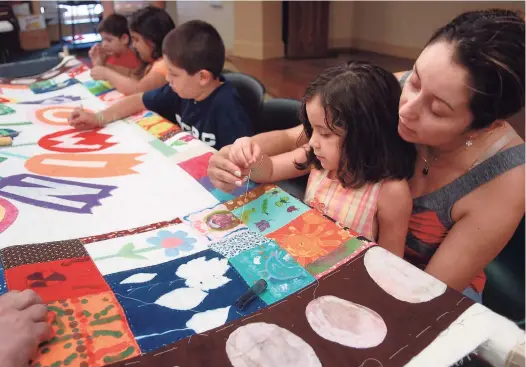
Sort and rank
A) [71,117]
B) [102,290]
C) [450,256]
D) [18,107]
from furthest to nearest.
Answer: [18,107]
[71,117]
[450,256]
[102,290]

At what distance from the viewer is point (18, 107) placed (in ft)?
5.24

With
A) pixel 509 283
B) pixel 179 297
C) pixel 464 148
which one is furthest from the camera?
pixel 509 283

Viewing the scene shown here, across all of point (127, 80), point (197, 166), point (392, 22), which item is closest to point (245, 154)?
point (197, 166)

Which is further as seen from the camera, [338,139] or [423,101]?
[338,139]

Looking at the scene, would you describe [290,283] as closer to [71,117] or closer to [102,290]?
[102,290]

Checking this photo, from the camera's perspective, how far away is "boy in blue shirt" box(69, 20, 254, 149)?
150cm

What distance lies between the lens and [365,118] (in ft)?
2.96

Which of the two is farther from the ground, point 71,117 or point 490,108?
point 490,108

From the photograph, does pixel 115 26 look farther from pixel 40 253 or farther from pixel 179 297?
A: pixel 179 297

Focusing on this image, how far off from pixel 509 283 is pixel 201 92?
3.52 feet

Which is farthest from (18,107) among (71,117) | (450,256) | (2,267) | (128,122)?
(450,256)

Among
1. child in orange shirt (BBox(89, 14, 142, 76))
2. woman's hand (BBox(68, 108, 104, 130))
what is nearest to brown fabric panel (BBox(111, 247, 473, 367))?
woman's hand (BBox(68, 108, 104, 130))

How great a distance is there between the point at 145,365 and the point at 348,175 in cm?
57

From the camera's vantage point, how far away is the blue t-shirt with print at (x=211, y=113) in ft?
4.91
